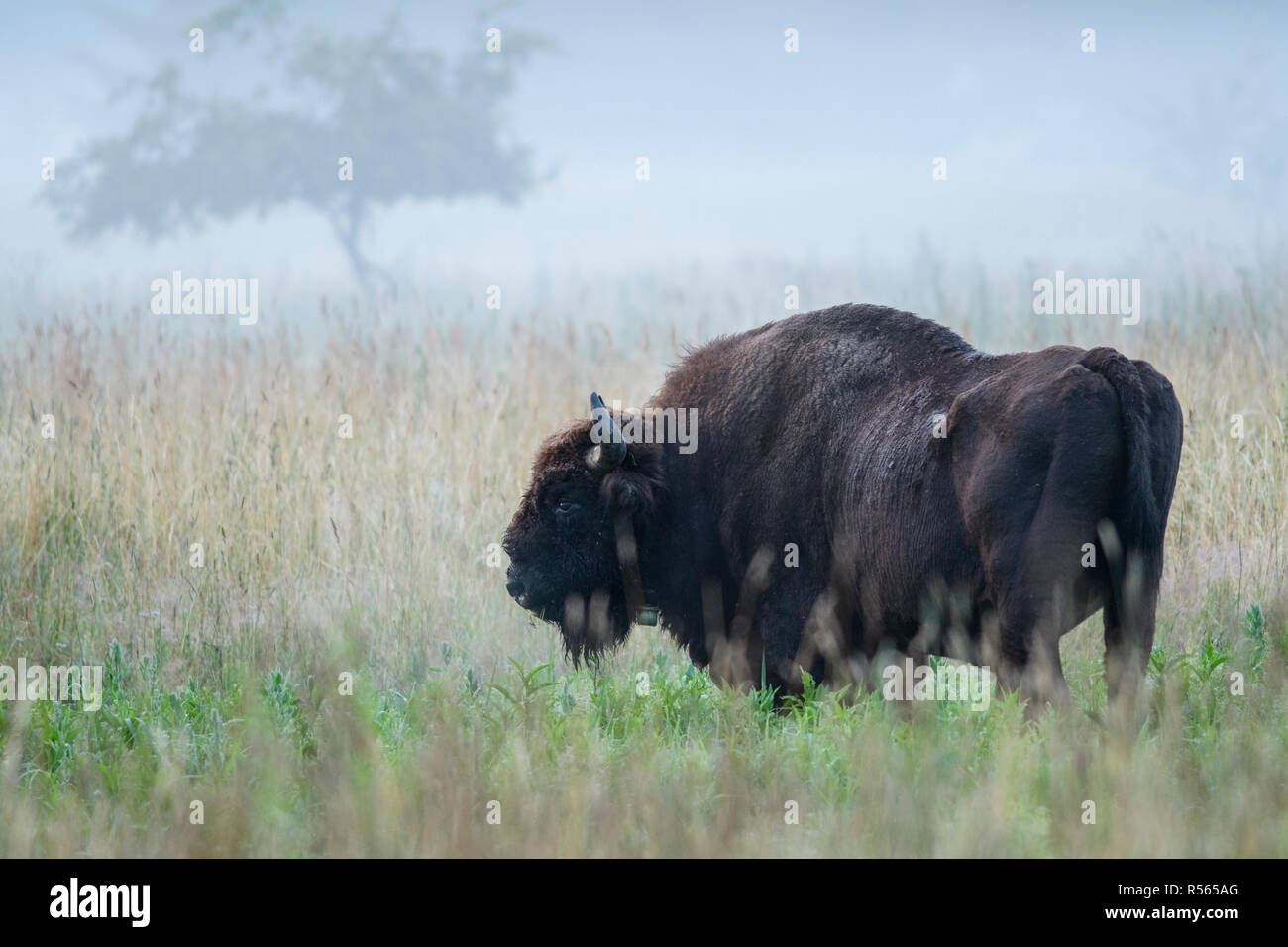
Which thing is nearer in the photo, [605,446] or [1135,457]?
[1135,457]

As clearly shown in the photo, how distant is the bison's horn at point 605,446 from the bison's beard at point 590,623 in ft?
2.23

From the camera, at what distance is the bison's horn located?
20.5 feet

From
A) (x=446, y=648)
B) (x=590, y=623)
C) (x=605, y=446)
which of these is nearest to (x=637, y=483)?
(x=605, y=446)

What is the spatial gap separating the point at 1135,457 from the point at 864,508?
4.27ft

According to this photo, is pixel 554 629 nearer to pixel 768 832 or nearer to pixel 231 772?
pixel 231 772

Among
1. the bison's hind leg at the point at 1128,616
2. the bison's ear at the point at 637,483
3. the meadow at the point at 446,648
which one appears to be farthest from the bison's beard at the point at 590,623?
the bison's hind leg at the point at 1128,616

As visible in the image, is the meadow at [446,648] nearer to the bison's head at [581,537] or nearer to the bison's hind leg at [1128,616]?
the bison's hind leg at [1128,616]

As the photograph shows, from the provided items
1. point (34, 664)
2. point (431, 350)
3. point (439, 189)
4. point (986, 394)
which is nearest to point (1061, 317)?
point (431, 350)

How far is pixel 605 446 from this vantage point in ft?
21.0

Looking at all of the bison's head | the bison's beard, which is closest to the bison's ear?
the bison's head

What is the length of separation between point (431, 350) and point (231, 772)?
6.78 metres

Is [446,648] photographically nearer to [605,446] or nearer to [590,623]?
[590,623]

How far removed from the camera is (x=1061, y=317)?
1256 centimetres

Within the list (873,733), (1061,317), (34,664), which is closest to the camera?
(873,733)
